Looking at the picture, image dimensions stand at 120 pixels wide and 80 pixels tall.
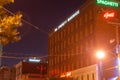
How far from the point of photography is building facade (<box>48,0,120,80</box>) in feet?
203

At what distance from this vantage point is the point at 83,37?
67.7 meters

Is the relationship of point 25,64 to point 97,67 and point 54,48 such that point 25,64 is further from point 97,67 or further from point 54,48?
point 97,67

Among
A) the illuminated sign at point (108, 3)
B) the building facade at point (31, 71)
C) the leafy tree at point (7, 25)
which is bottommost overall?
the leafy tree at point (7, 25)

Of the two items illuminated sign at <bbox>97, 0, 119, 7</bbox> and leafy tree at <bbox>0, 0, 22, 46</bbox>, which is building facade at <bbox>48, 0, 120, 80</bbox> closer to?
illuminated sign at <bbox>97, 0, 119, 7</bbox>

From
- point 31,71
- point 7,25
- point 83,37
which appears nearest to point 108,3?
point 83,37

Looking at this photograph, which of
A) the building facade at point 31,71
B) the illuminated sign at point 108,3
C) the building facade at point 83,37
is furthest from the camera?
the building facade at point 31,71

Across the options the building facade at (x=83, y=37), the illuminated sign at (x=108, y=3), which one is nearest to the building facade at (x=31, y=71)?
the building facade at (x=83, y=37)

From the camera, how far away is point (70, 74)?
244ft

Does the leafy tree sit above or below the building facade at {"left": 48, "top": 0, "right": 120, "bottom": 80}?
below

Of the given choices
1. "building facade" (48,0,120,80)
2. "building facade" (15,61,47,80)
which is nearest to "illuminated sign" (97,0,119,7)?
"building facade" (48,0,120,80)

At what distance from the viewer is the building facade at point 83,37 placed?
62.0m

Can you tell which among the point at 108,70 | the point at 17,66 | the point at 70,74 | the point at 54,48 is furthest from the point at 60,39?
the point at 17,66

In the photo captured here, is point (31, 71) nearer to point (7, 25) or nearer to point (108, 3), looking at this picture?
point (108, 3)

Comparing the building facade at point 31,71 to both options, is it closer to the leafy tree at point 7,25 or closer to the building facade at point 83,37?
the building facade at point 83,37
